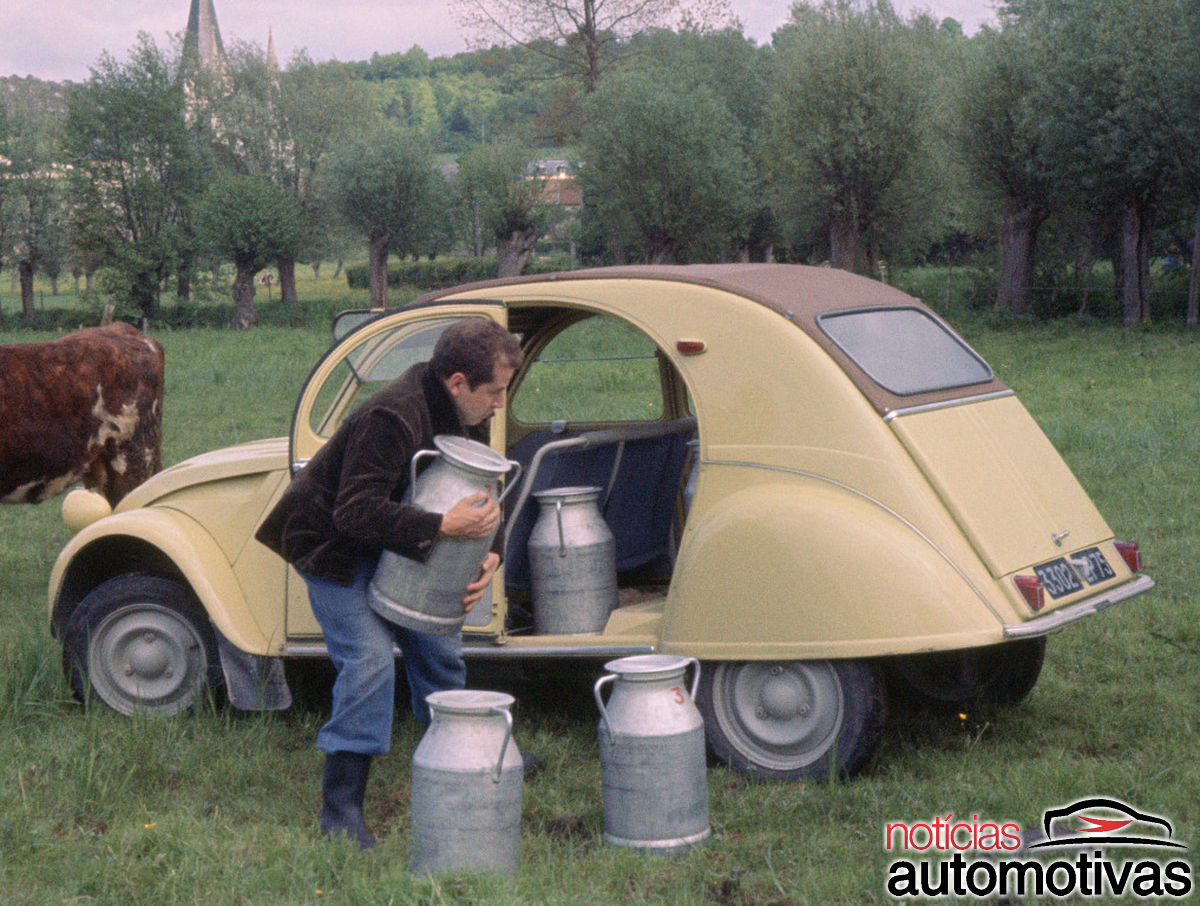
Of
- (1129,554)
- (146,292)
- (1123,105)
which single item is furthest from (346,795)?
(146,292)

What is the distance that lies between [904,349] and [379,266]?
42.6 meters

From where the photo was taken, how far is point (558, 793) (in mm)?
4836

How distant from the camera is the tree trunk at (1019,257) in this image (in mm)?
30047

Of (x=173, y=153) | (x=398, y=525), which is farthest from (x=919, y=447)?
(x=173, y=153)

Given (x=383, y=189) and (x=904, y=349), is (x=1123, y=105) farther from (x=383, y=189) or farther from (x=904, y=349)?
(x=383, y=189)

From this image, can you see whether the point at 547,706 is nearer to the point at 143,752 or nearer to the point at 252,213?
the point at 143,752

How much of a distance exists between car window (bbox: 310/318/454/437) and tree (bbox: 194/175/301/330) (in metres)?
42.3

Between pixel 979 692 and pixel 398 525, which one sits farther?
pixel 979 692

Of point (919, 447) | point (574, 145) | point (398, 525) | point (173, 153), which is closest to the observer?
point (398, 525)

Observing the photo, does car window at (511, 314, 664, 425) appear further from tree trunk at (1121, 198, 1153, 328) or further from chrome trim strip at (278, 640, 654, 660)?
tree trunk at (1121, 198, 1153, 328)

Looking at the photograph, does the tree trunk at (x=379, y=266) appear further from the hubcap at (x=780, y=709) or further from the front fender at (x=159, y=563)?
the hubcap at (x=780, y=709)

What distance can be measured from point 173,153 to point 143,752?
164 feet

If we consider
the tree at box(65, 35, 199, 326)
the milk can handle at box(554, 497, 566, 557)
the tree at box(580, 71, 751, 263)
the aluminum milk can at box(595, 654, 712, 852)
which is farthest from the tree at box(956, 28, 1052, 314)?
the tree at box(65, 35, 199, 326)

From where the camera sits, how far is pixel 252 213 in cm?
4744
